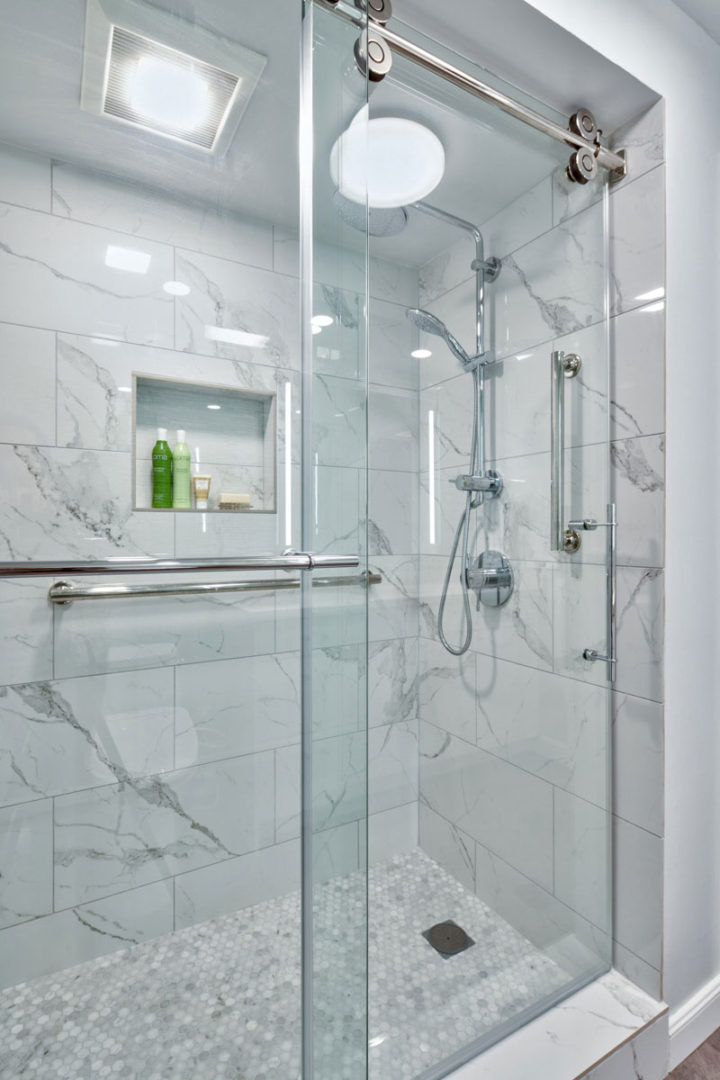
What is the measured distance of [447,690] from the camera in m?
1.45

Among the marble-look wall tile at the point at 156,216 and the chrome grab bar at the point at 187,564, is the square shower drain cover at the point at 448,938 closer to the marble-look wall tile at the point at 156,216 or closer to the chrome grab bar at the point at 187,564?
the chrome grab bar at the point at 187,564

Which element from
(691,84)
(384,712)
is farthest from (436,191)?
(384,712)

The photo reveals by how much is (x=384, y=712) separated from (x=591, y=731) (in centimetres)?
52

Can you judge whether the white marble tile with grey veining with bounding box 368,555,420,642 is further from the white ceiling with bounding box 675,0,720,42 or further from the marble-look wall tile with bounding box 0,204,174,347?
the white ceiling with bounding box 675,0,720,42

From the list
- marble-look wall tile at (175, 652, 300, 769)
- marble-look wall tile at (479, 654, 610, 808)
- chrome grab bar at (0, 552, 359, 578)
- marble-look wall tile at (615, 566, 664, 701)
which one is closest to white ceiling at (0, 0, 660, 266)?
chrome grab bar at (0, 552, 359, 578)

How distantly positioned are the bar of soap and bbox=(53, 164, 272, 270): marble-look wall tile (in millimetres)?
409

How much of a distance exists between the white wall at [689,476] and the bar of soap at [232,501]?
0.92 metres

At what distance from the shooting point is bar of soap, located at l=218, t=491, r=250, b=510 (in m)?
0.97

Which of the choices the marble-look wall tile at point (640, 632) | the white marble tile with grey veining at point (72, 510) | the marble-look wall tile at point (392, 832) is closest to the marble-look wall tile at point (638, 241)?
the marble-look wall tile at point (640, 632)

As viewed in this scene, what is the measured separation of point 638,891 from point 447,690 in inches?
23.9

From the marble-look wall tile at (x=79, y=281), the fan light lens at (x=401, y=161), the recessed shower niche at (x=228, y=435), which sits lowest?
the recessed shower niche at (x=228, y=435)

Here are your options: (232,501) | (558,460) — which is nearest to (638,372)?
(558,460)

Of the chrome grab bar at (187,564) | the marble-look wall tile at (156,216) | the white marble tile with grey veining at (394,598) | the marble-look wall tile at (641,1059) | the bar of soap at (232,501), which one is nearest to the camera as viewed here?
the chrome grab bar at (187,564)

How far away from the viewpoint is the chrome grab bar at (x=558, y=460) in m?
1.29
